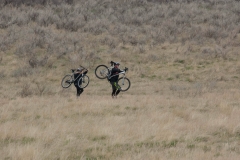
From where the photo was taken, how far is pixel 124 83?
1584 cm

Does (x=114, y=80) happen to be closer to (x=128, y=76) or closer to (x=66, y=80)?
(x=66, y=80)

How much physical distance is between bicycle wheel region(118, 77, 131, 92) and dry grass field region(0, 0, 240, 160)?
41 centimetres

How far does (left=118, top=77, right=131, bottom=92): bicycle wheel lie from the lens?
15.8 m

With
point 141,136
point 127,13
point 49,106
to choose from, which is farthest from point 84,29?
point 141,136

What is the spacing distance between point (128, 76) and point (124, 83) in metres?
4.21

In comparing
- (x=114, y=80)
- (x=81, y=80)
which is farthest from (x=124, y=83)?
(x=81, y=80)

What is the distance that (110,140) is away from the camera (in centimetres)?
752

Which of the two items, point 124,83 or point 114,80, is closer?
point 114,80

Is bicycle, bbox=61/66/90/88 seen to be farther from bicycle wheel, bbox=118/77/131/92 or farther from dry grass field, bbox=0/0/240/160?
bicycle wheel, bbox=118/77/131/92

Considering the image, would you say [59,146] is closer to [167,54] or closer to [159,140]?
[159,140]

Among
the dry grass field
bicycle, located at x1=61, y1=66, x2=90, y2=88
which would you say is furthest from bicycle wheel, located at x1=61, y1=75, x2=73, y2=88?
the dry grass field

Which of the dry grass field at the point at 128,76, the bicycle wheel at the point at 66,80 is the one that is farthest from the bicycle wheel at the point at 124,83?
the bicycle wheel at the point at 66,80

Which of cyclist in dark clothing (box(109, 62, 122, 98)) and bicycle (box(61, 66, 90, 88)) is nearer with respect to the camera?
cyclist in dark clothing (box(109, 62, 122, 98))

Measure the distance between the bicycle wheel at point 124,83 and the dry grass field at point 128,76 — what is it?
414mm
